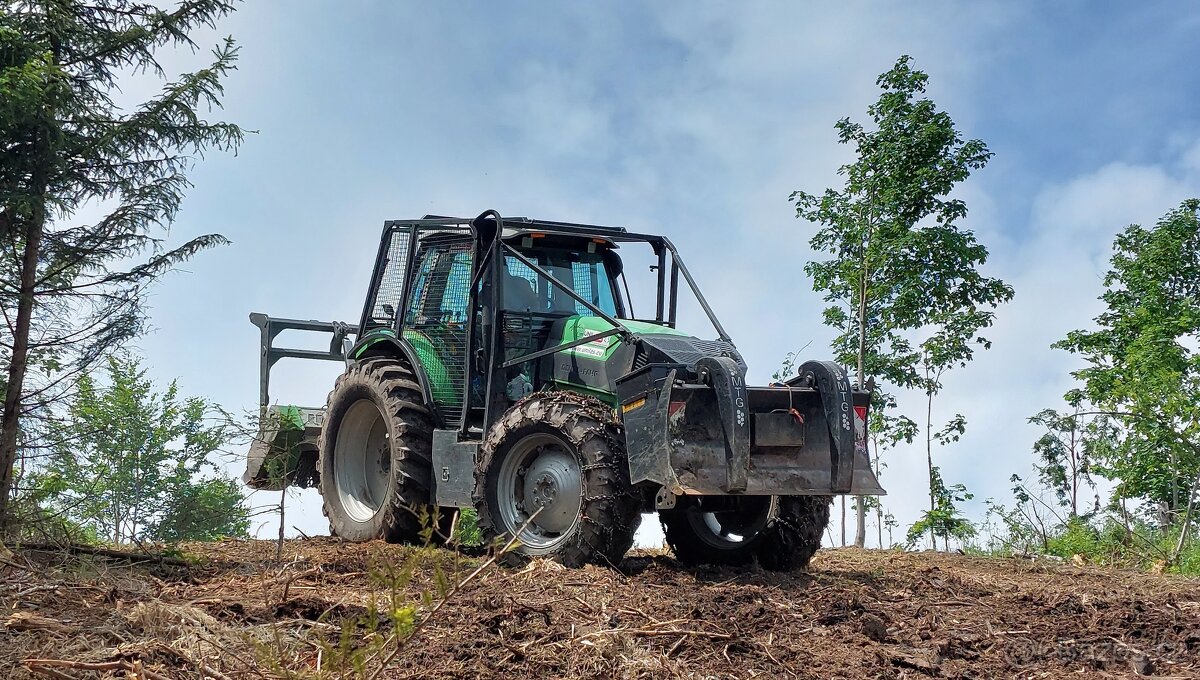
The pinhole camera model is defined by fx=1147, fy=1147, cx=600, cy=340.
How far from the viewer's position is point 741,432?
746cm

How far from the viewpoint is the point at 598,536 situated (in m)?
7.59

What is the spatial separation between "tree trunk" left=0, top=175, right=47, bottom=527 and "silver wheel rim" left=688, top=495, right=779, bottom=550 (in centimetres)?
604

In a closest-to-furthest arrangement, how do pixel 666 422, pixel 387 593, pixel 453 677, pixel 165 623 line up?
1. pixel 453 677
2. pixel 165 623
3. pixel 387 593
4. pixel 666 422

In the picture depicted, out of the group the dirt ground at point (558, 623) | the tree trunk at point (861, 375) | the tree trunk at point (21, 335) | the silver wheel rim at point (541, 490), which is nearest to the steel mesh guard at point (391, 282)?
the silver wheel rim at point (541, 490)

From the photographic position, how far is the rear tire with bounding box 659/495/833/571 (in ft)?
27.8

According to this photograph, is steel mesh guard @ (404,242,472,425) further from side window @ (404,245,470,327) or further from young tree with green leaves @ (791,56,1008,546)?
young tree with green leaves @ (791,56,1008,546)

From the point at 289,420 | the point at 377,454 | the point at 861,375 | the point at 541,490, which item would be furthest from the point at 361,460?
the point at 861,375

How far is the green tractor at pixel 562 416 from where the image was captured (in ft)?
25.0

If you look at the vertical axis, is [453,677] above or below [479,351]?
below

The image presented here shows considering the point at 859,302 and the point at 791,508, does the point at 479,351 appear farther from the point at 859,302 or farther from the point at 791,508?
the point at 859,302

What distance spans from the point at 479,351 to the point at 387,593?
2.90m

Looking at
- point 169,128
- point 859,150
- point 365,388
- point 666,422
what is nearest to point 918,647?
point 666,422

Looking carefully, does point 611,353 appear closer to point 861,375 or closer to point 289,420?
point 289,420

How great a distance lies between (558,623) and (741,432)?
2.25 meters
